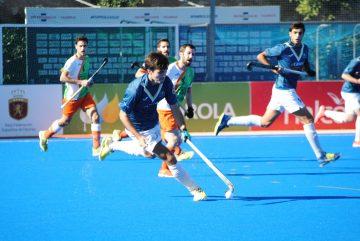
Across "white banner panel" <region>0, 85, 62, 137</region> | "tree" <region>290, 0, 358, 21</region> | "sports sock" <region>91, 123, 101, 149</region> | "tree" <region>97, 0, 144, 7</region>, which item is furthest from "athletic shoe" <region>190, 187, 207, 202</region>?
"tree" <region>97, 0, 144, 7</region>

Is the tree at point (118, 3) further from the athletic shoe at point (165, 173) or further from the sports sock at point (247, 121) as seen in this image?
the athletic shoe at point (165, 173)

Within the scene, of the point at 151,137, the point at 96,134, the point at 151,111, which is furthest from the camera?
the point at 96,134

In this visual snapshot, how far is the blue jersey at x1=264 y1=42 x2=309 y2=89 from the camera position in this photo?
11.3 metres

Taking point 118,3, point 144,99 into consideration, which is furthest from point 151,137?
point 118,3

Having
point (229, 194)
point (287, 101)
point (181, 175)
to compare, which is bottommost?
point (229, 194)

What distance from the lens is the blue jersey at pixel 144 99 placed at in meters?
8.46

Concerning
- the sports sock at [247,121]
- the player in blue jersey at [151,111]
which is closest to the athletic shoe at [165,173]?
the player in blue jersey at [151,111]

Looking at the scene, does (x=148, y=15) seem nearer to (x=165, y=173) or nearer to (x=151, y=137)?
(x=165, y=173)

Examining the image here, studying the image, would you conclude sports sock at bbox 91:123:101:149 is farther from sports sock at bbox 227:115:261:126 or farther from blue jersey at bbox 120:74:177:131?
blue jersey at bbox 120:74:177:131

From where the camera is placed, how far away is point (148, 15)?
24984 millimetres

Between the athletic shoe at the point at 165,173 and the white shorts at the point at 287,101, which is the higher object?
the white shorts at the point at 287,101

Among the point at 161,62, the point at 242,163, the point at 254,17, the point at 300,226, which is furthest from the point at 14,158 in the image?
the point at 254,17

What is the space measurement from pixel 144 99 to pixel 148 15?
1663cm

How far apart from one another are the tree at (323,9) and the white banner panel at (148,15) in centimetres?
270
